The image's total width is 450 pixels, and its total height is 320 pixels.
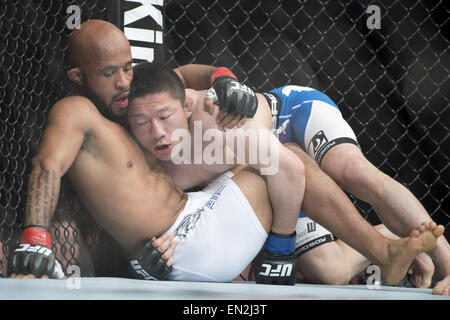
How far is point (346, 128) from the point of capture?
1.37 m

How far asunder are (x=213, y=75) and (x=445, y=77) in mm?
830

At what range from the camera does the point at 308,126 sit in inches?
55.2

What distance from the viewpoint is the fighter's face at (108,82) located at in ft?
4.02

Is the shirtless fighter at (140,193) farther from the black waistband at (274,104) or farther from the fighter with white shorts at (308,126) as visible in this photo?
the black waistband at (274,104)

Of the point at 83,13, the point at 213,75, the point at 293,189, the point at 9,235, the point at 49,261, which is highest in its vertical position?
the point at 83,13

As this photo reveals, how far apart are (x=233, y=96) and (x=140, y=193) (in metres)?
0.31

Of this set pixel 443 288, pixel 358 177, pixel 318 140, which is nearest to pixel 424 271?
pixel 443 288

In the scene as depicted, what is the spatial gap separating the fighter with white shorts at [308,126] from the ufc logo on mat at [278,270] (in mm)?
178

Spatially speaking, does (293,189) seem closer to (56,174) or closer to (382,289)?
(382,289)

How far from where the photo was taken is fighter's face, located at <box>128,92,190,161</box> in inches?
48.1

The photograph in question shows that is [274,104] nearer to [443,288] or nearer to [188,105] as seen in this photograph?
[188,105]

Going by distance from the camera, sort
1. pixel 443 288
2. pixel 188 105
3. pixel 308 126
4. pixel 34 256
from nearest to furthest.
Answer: pixel 34 256 → pixel 443 288 → pixel 188 105 → pixel 308 126

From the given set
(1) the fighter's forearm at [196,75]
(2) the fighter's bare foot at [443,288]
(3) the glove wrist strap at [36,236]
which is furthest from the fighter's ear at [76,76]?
(2) the fighter's bare foot at [443,288]
